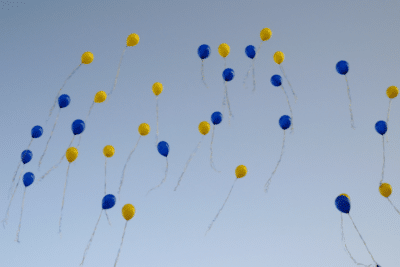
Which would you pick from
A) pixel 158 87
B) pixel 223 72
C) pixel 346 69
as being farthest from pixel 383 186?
pixel 158 87

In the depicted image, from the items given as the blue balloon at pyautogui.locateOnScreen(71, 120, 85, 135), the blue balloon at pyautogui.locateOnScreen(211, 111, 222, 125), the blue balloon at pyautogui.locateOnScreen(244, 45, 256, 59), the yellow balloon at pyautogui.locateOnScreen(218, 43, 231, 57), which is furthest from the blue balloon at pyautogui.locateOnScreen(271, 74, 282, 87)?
the blue balloon at pyautogui.locateOnScreen(71, 120, 85, 135)

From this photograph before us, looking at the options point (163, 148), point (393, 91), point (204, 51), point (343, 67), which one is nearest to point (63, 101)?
point (163, 148)

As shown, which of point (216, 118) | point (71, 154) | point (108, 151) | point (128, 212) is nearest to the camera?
point (128, 212)

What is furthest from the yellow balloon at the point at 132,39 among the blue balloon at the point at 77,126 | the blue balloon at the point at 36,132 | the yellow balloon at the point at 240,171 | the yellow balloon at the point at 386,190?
the yellow balloon at the point at 386,190

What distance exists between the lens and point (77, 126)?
224 inches

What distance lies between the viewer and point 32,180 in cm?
593

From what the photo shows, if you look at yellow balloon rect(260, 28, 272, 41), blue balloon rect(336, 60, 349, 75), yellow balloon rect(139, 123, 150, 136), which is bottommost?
yellow balloon rect(139, 123, 150, 136)

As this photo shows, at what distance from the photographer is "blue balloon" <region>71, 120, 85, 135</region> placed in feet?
18.6

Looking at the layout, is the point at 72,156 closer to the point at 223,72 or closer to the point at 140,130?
the point at 140,130

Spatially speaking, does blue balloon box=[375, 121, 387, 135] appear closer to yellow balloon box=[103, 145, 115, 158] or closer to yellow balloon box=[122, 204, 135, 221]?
yellow balloon box=[122, 204, 135, 221]

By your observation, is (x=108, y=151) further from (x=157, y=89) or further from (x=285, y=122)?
(x=285, y=122)

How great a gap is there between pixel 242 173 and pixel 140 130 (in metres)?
2.00

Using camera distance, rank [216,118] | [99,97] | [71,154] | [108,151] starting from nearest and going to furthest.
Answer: [71,154] < [99,97] < [108,151] < [216,118]

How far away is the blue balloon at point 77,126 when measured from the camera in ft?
18.6
